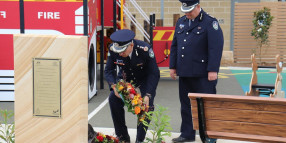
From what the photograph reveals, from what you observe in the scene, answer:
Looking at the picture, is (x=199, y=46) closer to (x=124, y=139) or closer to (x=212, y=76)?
(x=212, y=76)

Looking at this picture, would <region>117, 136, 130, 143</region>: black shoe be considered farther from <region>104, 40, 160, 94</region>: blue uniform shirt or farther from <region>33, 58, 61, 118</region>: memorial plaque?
<region>33, 58, 61, 118</region>: memorial plaque

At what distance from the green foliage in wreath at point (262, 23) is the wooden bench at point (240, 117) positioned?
12.0 metres

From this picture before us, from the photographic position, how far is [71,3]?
7.93m

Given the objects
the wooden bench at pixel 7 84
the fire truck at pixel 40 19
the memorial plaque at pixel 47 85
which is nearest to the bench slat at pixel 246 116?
the memorial plaque at pixel 47 85

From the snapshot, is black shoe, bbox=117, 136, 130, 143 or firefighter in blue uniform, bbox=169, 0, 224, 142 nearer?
firefighter in blue uniform, bbox=169, 0, 224, 142

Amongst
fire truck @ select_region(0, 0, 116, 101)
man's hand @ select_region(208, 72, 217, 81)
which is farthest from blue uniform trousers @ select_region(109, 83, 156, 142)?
fire truck @ select_region(0, 0, 116, 101)

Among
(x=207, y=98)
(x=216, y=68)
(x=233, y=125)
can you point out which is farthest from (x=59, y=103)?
(x=216, y=68)

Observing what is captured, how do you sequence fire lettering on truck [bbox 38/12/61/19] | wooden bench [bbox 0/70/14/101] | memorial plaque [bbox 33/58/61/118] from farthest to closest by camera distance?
wooden bench [bbox 0/70/14/101], fire lettering on truck [bbox 38/12/61/19], memorial plaque [bbox 33/58/61/118]

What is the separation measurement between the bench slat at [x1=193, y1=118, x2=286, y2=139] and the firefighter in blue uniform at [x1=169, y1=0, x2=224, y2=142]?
3.49 ft

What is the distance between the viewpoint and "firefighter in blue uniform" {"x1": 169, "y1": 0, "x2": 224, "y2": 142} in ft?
17.5

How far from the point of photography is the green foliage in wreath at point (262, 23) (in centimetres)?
1584

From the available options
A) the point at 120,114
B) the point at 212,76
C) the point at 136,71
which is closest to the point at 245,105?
the point at 212,76

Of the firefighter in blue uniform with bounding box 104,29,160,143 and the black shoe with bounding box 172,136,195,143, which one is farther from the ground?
the firefighter in blue uniform with bounding box 104,29,160,143

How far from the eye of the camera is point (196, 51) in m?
5.44
